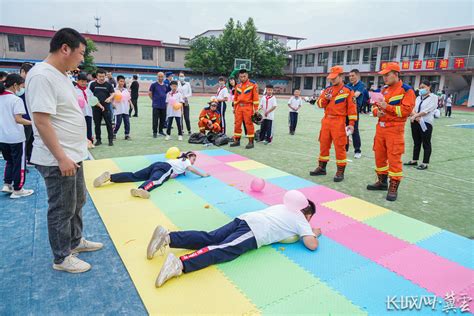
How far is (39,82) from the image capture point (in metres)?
2.37

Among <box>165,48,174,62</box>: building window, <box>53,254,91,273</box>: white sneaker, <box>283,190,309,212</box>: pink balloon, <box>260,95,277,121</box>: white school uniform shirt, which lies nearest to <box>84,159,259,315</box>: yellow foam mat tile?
<box>53,254,91,273</box>: white sneaker

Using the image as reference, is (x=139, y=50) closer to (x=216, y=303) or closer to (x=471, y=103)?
(x=471, y=103)

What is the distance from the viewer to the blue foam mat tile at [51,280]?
245 centimetres

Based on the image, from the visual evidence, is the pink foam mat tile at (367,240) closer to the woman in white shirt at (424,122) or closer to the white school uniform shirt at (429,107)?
the woman in white shirt at (424,122)

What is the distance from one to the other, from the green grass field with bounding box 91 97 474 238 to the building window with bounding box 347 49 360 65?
27542mm

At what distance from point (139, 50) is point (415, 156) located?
1473 inches

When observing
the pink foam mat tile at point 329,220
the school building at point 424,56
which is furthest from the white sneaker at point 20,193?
the school building at point 424,56

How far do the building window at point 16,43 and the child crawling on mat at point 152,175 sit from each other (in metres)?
36.4

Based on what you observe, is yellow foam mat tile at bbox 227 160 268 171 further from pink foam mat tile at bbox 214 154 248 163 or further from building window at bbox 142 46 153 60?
building window at bbox 142 46 153 60

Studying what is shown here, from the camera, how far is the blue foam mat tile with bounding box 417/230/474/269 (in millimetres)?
3359

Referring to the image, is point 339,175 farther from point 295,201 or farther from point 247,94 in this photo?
point 247,94

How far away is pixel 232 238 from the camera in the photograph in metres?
3.10

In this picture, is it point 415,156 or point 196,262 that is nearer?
point 196,262

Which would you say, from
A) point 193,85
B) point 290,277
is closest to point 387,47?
point 193,85
